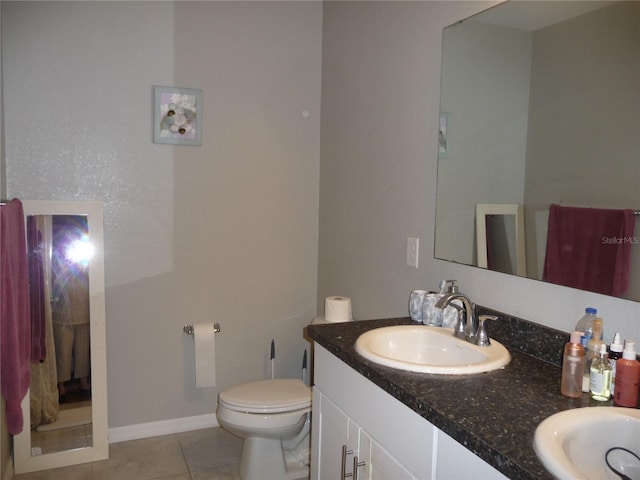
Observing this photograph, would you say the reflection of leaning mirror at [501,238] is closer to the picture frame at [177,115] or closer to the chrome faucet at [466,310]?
the chrome faucet at [466,310]

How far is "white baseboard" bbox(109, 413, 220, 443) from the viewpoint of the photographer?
2.77 metres

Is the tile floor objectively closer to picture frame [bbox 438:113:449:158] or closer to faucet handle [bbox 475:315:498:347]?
faucet handle [bbox 475:315:498:347]

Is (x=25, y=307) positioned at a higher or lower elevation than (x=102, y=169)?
lower

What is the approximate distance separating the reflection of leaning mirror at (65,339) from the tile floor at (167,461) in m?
0.08

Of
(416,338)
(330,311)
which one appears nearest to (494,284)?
(416,338)

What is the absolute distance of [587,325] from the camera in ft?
4.33

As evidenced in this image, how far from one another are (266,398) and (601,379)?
4.99ft

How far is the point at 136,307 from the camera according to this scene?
8.95 feet

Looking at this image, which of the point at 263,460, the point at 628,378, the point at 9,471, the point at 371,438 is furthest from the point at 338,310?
the point at 9,471

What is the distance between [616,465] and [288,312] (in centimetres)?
218

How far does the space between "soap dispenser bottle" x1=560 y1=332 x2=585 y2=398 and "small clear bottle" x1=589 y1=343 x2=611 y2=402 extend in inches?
1.1

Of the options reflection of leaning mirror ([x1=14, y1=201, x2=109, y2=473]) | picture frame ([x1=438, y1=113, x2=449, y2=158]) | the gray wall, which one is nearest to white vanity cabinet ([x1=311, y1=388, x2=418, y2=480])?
picture frame ([x1=438, y1=113, x2=449, y2=158])

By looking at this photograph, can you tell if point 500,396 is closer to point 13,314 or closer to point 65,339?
point 13,314

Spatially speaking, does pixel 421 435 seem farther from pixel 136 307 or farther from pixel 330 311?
pixel 136 307
